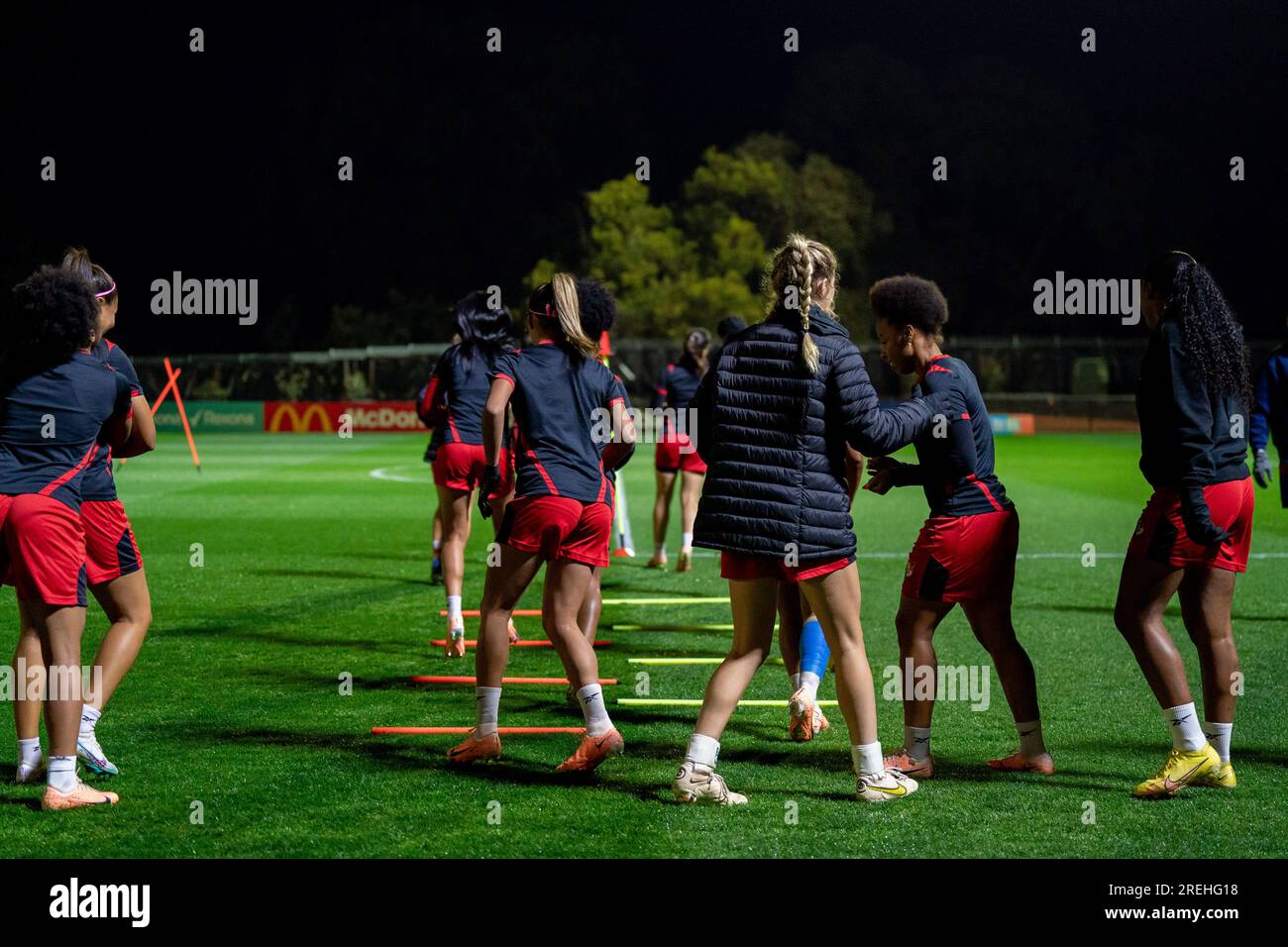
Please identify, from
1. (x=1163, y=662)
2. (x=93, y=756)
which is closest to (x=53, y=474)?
(x=93, y=756)

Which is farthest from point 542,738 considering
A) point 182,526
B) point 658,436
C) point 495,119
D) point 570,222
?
point 495,119

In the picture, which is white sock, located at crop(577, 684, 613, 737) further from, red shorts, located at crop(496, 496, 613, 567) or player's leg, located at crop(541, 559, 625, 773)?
red shorts, located at crop(496, 496, 613, 567)

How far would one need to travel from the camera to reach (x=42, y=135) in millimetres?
74625

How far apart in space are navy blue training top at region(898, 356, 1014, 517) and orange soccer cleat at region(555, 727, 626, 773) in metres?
1.55

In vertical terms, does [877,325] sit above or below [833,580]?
above

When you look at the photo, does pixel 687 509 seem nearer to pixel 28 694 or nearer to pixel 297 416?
pixel 28 694

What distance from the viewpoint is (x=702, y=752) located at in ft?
19.1

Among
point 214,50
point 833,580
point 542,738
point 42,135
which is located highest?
point 214,50

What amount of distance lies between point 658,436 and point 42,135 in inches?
2763

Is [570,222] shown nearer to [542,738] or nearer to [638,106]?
[638,106]

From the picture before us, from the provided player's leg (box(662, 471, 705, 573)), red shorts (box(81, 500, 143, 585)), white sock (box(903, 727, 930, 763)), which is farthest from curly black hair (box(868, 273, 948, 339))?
player's leg (box(662, 471, 705, 573))

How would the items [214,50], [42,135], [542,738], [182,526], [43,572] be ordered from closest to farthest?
[43,572] < [542,738] < [182,526] < [42,135] < [214,50]
